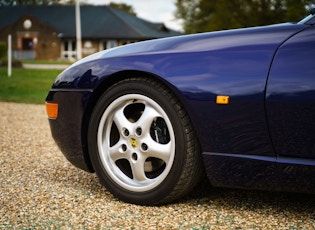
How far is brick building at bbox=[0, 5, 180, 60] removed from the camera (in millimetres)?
49438

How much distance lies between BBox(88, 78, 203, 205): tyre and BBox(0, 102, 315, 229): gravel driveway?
0.43ft

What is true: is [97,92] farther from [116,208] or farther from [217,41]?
[217,41]

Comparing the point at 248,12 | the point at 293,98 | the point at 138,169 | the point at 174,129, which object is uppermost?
the point at 248,12

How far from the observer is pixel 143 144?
3055 millimetres

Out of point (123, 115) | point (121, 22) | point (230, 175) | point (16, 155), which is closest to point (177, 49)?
point (123, 115)

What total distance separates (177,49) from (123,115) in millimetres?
528

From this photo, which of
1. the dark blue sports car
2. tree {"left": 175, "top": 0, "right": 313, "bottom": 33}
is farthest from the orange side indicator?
tree {"left": 175, "top": 0, "right": 313, "bottom": 33}

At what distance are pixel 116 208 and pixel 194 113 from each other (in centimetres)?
76

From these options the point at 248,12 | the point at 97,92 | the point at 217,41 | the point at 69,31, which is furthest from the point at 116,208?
the point at 69,31

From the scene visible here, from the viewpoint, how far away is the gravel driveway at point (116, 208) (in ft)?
9.16

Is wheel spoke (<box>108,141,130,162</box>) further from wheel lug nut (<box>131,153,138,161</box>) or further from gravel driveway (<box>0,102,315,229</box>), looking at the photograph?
gravel driveway (<box>0,102,315,229</box>)

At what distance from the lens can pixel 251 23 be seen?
675 inches

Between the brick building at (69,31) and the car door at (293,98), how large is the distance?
45936 millimetres

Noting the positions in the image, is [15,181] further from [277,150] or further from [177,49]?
[277,150]
